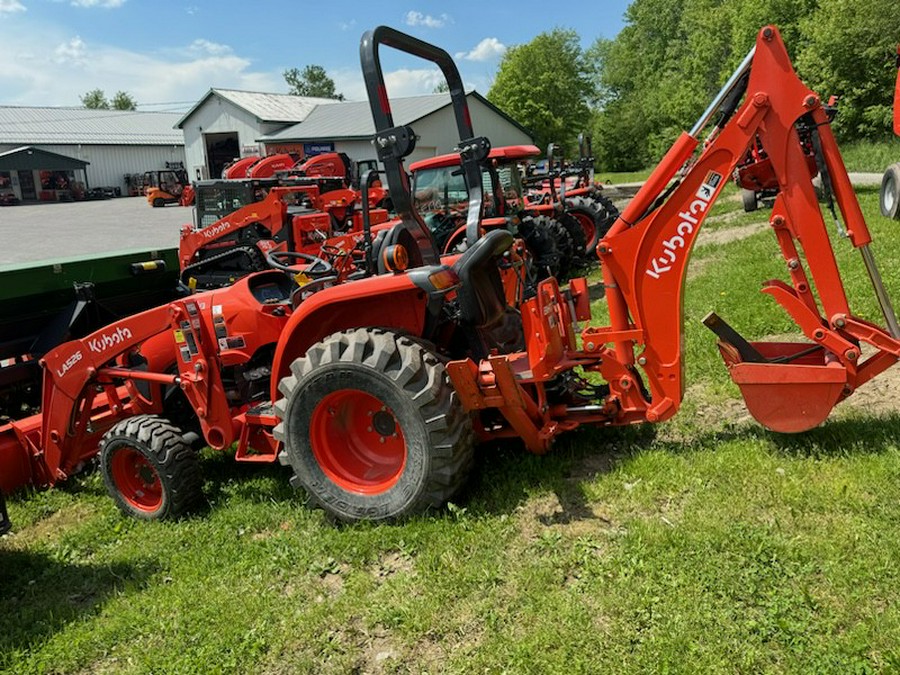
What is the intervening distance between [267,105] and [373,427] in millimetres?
44908

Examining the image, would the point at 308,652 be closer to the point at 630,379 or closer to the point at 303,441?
the point at 303,441

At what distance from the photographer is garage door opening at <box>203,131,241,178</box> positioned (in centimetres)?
4444

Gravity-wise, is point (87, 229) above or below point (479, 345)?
above

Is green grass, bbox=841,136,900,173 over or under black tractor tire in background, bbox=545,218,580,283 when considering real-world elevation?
over

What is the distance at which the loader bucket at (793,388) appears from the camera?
147 inches

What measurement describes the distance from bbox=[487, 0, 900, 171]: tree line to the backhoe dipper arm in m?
26.3

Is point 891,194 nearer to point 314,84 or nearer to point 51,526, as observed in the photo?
point 51,526

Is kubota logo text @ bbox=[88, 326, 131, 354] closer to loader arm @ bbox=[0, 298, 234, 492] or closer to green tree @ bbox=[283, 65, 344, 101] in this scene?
loader arm @ bbox=[0, 298, 234, 492]

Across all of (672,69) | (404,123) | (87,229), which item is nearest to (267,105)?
(404,123)

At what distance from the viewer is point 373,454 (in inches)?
163

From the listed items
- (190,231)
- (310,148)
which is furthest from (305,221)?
→ (310,148)

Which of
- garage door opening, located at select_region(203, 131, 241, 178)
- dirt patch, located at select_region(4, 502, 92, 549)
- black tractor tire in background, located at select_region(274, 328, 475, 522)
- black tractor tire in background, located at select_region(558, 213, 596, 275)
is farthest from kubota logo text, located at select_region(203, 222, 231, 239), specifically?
garage door opening, located at select_region(203, 131, 241, 178)

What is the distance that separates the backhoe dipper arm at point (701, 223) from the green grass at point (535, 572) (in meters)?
0.54

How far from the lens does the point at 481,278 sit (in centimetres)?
382
